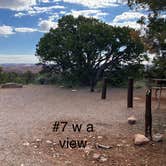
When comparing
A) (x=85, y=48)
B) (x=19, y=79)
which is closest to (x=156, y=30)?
(x=85, y=48)

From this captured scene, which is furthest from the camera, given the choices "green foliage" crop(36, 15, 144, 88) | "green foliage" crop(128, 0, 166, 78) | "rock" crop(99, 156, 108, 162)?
"green foliage" crop(36, 15, 144, 88)

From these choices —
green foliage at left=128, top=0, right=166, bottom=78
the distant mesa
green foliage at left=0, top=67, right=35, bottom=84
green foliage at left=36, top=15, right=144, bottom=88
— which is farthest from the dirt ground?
green foliage at left=0, top=67, right=35, bottom=84

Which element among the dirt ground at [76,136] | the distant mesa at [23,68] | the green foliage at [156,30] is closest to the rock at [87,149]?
the dirt ground at [76,136]

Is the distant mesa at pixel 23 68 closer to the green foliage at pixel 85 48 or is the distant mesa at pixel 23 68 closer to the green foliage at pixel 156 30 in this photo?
the green foliage at pixel 85 48

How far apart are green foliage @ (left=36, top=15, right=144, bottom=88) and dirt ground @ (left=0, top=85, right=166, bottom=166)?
19.2 feet

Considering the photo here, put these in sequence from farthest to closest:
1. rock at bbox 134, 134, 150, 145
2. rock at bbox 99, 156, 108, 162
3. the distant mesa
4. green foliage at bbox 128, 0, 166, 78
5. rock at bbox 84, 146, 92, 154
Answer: the distant mesa → green foliage at bbox 128, 0, 166, 78 → rock at bbox 134, 134, 150, 145 → rock at bbox 84, 146, 92, 154 → rock at bbox 99, 156, 108, 162

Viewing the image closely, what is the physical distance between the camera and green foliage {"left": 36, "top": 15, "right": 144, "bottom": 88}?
14672 millimetres

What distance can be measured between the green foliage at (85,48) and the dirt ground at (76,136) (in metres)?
5.84

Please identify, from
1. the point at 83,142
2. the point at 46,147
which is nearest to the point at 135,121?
the point at 83,142

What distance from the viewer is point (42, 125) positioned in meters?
6.84

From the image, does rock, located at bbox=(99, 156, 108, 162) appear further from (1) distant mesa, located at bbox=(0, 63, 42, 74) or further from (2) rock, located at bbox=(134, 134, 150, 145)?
(1) distant mesa, located at bbox=(0, 63, 42, 74)

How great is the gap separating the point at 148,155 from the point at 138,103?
5333mm

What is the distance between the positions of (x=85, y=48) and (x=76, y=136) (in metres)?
9.04

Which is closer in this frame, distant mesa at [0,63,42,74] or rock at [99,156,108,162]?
rock at [99,156,108,162]
